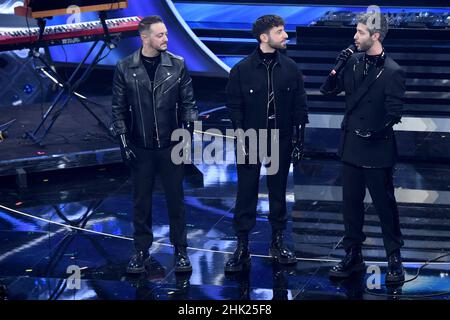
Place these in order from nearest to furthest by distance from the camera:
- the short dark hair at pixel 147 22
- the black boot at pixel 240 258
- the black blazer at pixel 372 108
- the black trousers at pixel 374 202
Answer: the black blazer at pixel 372 108 < the black trousers at pixel 374 202 < the short dark hair at pixel 147 22 < the black boot at pixel 240 258

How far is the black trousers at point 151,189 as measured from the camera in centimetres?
693

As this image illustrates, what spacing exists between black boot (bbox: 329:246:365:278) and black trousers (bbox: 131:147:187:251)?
1.20 metres

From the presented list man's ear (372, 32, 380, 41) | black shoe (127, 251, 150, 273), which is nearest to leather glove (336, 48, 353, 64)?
man's ear (372, 32, 380, 41)

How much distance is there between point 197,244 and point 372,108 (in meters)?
2.07

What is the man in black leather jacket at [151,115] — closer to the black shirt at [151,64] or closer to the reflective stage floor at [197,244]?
the black shirt at [151,64]

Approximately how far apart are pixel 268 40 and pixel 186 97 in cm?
77

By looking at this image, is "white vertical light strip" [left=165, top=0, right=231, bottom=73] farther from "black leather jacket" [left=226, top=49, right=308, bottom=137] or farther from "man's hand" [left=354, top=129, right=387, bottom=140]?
"man's hand" [left=354, top=129, right=387, bottom=140]

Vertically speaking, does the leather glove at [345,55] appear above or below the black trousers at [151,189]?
above

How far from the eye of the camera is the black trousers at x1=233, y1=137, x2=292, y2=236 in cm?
704

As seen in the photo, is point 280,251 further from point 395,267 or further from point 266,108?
point 266,108

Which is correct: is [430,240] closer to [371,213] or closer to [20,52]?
[371,213]

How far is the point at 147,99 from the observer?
22.4 feet

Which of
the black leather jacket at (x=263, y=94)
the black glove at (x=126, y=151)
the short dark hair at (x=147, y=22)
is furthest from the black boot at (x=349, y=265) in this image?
the short dark hair at (x=147, y=22)

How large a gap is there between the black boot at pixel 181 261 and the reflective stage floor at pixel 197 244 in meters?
0.07
